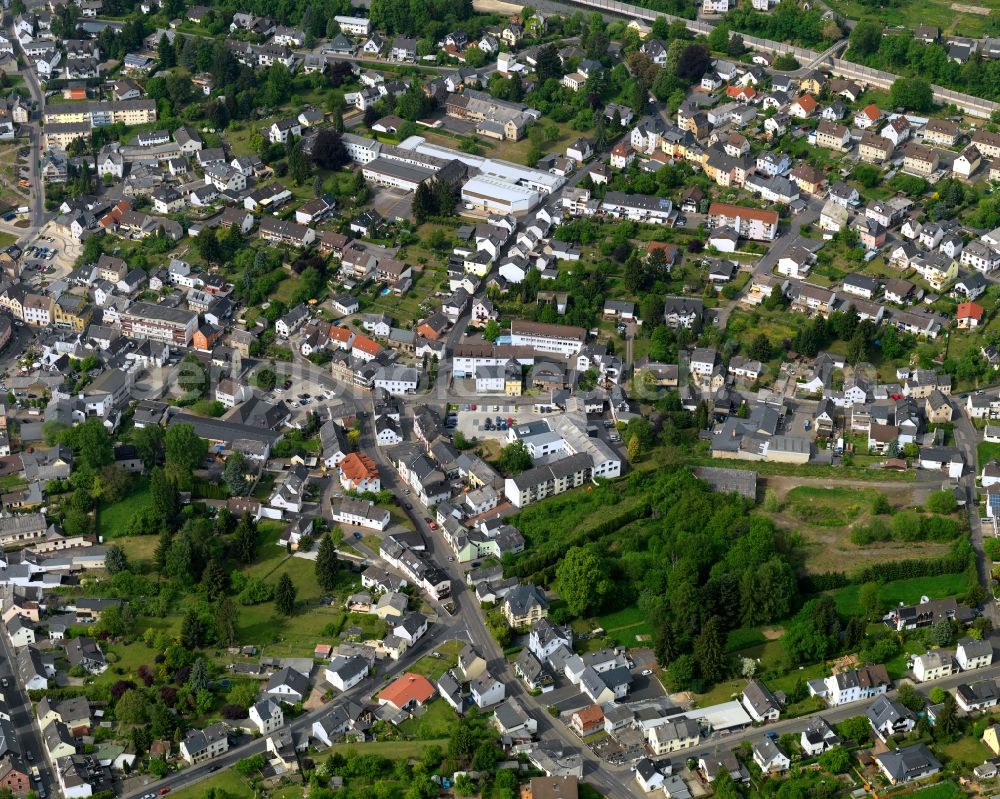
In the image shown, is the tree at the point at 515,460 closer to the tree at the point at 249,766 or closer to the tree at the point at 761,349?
the tree at the point at 761,349

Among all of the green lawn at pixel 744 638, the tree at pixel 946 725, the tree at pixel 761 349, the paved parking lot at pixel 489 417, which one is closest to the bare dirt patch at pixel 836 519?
the green lawn at pixel 744 638

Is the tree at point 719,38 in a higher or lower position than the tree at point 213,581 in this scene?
higher

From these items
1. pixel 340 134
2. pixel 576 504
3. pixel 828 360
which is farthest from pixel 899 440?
Result: pixel 340 134

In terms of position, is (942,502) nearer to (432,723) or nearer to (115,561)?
(432,723)

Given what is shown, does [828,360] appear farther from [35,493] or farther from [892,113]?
[35,493]

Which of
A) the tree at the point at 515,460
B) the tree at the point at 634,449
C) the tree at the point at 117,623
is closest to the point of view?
the tree at the point at 117,623

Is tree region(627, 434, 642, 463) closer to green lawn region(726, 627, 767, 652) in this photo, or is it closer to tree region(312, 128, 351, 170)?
green lawn region(726, 627, 767, 652)

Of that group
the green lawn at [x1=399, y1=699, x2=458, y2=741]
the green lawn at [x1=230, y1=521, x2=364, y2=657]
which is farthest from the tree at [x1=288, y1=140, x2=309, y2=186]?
the green lawn at [x1=399, y1=699, x2=458, y2=741]
